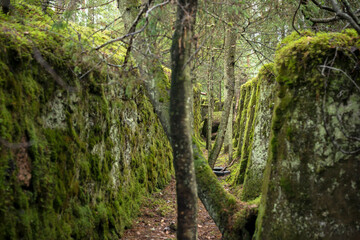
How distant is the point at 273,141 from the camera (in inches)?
153

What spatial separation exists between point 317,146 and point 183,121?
1652mm

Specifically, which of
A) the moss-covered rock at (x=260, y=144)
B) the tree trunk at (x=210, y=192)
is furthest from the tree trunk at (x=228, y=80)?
the tree trunk at (x=210, y=192)

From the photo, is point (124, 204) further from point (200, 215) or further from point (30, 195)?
point (30, 195)

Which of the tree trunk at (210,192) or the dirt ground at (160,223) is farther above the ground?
the tree trunk at (210,192)

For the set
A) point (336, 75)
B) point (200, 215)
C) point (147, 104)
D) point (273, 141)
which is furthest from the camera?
point (147, 104)

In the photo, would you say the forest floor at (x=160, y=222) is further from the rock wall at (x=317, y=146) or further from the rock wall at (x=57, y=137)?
the rock wall at (x=317, y=146)

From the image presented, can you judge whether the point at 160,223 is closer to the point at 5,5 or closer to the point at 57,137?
the point at 57,137

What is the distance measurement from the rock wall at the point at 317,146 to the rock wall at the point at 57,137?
2.16 meters

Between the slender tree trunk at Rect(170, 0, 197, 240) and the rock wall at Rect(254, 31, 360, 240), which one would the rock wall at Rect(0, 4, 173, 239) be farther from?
the rock wall at Rect(254, 31, 360, 240)

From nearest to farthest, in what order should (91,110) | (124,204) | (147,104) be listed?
(91,110) → (124,204) → (147,104)

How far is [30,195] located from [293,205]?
3117 mm

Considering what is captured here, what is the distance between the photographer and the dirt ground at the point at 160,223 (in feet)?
18.3

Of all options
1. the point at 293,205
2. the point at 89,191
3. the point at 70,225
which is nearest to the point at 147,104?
the point at 89,191

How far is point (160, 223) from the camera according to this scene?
6.34m
